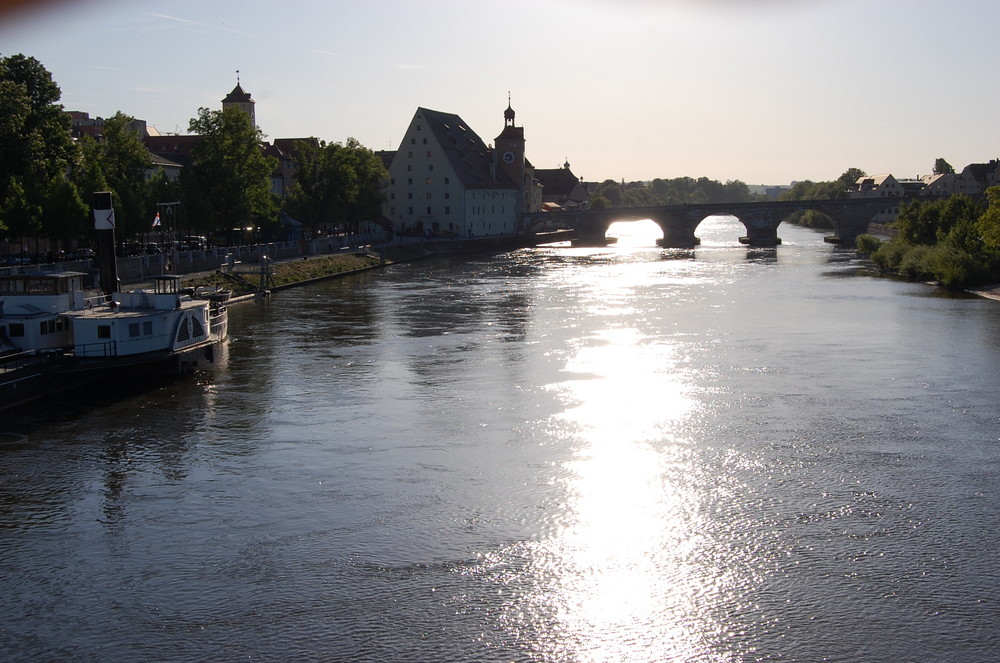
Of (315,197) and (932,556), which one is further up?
(315,197)

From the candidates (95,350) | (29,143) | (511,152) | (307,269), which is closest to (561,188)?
(511,152)

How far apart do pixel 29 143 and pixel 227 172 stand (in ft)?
63.9

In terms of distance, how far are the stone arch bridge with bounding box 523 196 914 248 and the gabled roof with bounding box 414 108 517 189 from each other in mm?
9004

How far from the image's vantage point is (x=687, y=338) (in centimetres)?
4366

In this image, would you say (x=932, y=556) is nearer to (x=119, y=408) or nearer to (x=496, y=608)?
(x=496, y=608)

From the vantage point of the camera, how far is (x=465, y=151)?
4710 inches

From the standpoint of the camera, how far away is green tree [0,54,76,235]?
46375 millimetres

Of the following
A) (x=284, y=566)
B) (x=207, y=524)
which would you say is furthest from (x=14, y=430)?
(x=284, y=566)

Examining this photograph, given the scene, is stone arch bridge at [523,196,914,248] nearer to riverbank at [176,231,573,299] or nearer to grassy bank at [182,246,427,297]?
riverbank at [176,231,573,299]

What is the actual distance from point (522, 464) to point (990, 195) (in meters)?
49.5

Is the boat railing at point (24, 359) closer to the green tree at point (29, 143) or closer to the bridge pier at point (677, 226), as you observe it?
the green tree at point (29, 143)

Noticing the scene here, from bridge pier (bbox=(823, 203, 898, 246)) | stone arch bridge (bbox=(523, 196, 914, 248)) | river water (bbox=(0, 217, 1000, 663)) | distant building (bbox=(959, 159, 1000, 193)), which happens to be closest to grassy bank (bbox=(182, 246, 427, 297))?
river water (bbox=(0, 217, 1000, 663))

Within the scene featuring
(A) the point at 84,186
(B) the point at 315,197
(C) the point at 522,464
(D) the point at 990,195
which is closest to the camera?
(C) the point at 522,464

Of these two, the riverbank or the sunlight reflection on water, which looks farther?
the riverbank
